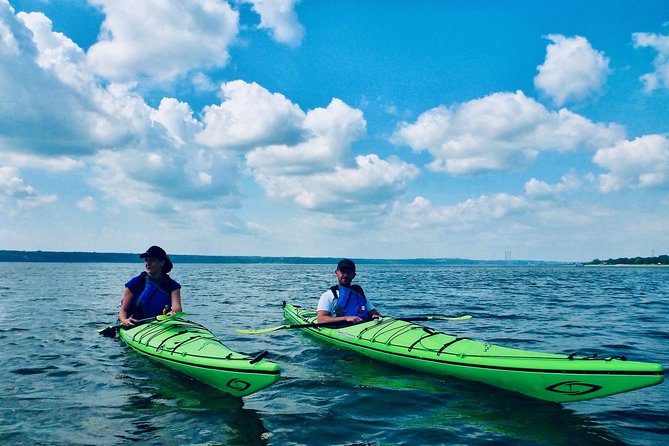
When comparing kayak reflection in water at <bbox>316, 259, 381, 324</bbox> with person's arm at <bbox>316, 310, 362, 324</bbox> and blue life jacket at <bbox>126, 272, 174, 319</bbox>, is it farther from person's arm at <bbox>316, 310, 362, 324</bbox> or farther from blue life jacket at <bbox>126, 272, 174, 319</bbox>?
blue life jacket at <bbox>126, 272, 174, 319</bbox>

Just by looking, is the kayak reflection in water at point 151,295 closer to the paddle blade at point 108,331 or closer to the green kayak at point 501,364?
→ the paddle blade at point 108,331

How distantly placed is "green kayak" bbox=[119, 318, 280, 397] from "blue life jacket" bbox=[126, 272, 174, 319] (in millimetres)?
374

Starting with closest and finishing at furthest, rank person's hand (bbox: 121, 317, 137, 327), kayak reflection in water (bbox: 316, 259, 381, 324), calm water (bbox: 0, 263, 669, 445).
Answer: calm water (bbox: 0, 263, 669, 445) → person's hand (bbox: 121, 317, 137, 327) → kayak reflection in water (bbox: 316, 259, 381, 324)

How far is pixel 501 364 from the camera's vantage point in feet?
20.7

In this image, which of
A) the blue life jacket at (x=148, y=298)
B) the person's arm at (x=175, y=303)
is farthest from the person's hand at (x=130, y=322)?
the person's arm at (x=175, y=303)

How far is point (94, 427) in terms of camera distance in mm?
5453

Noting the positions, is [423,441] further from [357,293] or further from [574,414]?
[357,293]

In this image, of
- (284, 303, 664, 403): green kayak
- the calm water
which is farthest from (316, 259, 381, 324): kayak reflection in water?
the calm water

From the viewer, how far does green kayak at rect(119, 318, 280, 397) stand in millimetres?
5621

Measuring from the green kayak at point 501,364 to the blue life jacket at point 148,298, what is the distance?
12.1ft

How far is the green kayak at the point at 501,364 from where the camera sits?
5375 millimetres

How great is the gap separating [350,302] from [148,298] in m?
4.14

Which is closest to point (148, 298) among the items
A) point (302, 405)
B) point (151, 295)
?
point (151, 295)

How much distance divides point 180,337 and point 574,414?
605 centimetres
